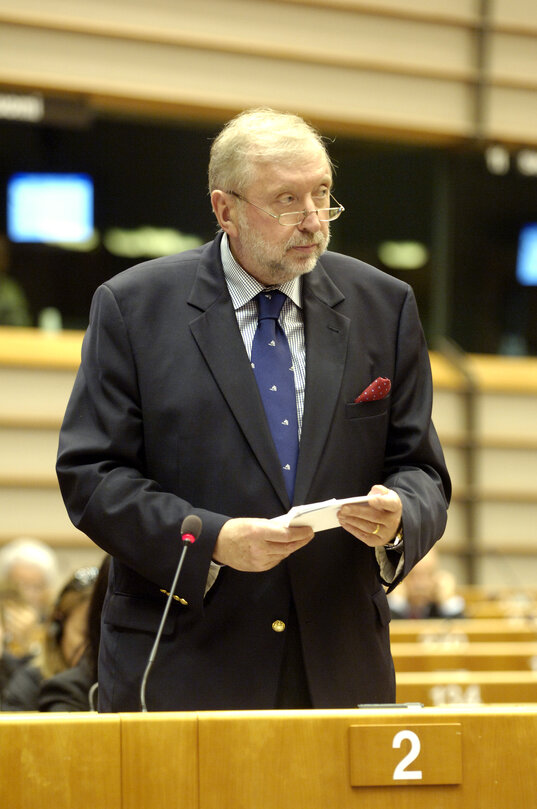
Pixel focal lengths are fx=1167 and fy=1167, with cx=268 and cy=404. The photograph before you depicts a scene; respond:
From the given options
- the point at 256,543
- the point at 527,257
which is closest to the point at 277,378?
the point at 256,543

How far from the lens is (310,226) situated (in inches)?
84.6

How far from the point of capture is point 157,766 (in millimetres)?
1612

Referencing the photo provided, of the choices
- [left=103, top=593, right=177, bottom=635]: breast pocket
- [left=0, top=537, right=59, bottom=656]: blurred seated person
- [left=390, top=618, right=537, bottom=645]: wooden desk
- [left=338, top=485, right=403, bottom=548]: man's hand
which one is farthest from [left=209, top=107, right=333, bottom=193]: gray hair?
[left=390, top=618, right=537, bottom=645]: wooden desk

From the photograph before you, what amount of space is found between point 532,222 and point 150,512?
844 centimetres

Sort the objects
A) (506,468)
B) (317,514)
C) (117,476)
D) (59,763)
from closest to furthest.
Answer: (59,763) → (317,514) → (117,476) → (506,468)

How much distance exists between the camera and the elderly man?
2.03 metres

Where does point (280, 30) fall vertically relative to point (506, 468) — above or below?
above

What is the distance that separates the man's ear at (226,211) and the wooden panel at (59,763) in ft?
3.35

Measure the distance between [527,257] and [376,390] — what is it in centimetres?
808

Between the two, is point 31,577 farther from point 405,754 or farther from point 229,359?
point 405,754

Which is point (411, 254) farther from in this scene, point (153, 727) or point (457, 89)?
point (153, 727)

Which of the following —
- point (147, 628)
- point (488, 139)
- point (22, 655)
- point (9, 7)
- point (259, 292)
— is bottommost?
point (22, 655)

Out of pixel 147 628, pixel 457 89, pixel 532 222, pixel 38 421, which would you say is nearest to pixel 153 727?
pixel 147 628

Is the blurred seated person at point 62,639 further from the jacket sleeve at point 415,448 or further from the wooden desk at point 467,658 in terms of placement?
the wooden desk at point 467,658
